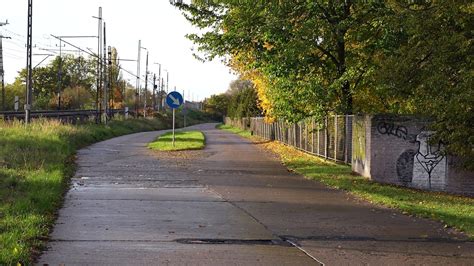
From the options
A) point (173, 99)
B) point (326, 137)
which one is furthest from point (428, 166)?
point (173, 99)

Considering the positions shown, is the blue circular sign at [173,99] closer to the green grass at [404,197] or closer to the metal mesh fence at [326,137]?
the metal mesh fence at [326,137]

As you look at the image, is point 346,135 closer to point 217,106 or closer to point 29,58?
point 29,58

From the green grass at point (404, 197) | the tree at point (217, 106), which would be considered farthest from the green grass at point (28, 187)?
the tree at point (217, 106)

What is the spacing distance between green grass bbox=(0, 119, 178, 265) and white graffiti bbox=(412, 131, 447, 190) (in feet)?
29.6

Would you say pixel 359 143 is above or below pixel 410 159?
above

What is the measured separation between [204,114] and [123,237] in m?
153

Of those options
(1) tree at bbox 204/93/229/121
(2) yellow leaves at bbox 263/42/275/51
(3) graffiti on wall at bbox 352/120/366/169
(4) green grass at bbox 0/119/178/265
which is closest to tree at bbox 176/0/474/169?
(2) yellow leaves at bbox 263/42/275/51

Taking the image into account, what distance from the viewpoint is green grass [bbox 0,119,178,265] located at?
7.01 metres

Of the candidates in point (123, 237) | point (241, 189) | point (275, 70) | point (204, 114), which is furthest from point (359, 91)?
point (204, 114)

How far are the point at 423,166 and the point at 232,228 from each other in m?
8.50

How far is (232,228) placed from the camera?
872 centimetres

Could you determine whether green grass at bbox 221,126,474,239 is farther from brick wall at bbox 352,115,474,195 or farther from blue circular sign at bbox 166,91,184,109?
blue circular sign at bbox 166,91,184,109

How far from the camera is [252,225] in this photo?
900 centimetres

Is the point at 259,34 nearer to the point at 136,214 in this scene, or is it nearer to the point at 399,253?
the point at 136,214
